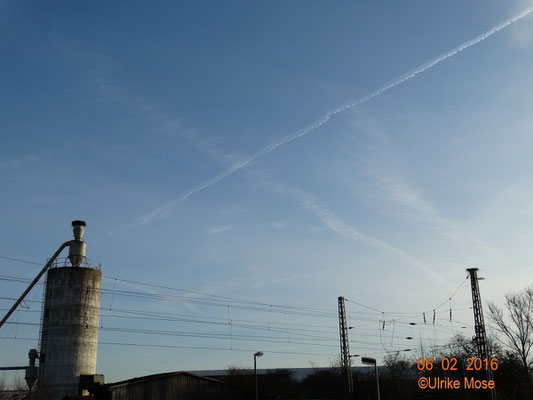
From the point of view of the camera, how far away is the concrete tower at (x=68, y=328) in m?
39.4

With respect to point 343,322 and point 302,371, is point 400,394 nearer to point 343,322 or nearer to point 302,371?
point 343,322

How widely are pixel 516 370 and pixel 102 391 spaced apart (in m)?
50.3

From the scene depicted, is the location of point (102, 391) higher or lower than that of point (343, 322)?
lower

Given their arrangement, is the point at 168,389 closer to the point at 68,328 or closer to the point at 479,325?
the point at 68,328

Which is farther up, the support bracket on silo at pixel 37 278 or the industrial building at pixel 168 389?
the support bracket on silo at pixel 37 278

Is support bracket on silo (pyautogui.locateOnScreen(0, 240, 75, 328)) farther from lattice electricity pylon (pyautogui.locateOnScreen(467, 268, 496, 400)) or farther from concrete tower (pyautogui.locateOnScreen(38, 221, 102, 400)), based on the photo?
lattice electricity pylon (pyautogui.locateOnScreen(467, 268, 496, 400))

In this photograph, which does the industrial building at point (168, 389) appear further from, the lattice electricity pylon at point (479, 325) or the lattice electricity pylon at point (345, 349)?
the lattice electricity pylon at point (479, 325)

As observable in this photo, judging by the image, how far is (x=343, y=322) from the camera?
4384 centimetres

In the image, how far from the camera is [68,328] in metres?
40.1

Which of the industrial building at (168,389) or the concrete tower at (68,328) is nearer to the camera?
the concrete tower at (68,328)

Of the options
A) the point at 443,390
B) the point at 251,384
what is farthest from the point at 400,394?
the point at 251,384

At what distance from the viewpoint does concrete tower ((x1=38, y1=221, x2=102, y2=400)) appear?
129 feet

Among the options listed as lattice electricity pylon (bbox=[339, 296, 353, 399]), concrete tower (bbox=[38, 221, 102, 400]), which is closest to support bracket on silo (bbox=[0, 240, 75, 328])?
concrete tower (bbox=[38, 221, 102, 400])

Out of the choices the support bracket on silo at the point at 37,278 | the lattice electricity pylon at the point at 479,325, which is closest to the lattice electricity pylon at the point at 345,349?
the lattice electricity pylon at the point at 479,325
